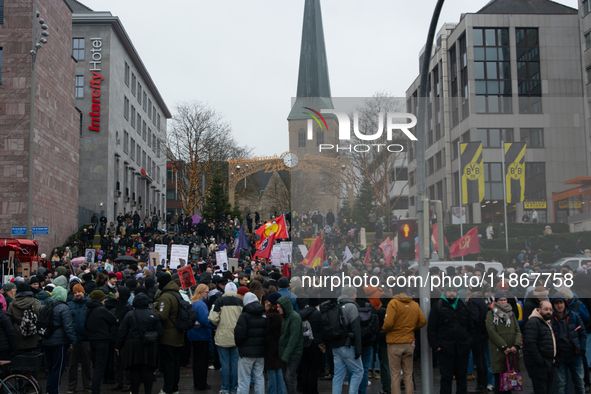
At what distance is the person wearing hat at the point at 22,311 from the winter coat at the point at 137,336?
59.9 inches

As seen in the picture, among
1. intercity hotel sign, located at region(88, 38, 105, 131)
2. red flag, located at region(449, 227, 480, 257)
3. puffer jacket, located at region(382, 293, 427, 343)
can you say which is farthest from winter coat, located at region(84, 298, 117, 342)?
intercity hotel sign, located at region(88, 38, 105, 131)

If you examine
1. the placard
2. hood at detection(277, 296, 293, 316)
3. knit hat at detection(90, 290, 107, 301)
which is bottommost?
hood at detection(277, 296, 293, 316)

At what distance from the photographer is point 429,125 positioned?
14.0 metres

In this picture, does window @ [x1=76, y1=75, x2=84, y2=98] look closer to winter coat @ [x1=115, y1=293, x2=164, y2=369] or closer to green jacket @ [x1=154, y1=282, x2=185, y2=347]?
green jacket @ [x1=154, y1=282, x2=185, y2=347]

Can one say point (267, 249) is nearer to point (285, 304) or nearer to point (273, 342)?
point (273, 342)

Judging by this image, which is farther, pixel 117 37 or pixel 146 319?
pixel 117 37

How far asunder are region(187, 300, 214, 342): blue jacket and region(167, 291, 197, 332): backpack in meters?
0.58

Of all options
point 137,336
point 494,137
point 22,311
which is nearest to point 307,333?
point 137,336

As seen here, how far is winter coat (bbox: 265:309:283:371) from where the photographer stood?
349 inches

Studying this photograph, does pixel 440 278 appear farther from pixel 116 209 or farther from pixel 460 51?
pixel 116 209

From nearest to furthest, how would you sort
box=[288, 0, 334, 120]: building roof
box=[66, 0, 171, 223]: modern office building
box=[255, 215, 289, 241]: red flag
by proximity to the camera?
box=[255, 215, 289, 241]: red flag → box=[66, 0, 171, 223]: modern office building → box=[288, 0, 334, 120]: building roof

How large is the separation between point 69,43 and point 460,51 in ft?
77.8

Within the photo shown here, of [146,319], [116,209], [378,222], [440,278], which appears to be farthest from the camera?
[116,209]

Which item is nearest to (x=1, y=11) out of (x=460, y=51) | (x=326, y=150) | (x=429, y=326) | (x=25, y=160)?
(x=25, y=160)
